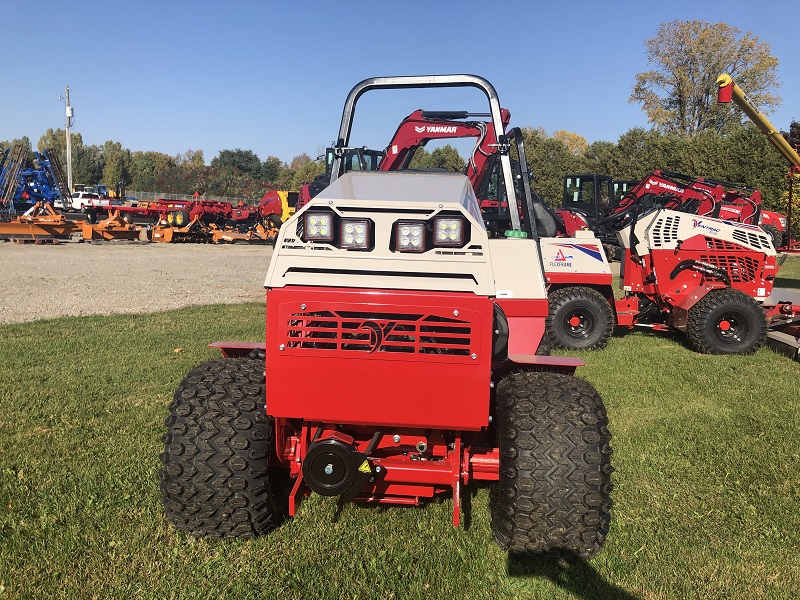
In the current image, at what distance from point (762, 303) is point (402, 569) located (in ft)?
24.6

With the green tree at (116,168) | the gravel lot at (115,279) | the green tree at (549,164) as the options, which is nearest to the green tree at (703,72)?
the green tree at (549,164)

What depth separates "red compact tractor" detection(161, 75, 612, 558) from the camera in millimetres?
2826

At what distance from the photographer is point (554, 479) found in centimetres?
295

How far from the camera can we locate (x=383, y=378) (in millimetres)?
2826

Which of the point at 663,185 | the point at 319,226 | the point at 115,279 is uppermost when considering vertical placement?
the point at 663,185

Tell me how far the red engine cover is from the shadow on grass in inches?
31.3

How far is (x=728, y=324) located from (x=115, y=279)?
39.1 ft

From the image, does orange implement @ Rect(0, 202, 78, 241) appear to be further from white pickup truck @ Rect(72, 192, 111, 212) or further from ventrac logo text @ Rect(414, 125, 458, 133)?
ventrac logo text @ Rect(414, 125, 458, 133)

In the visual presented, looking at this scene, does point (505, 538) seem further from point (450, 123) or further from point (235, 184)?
point (235, 184)

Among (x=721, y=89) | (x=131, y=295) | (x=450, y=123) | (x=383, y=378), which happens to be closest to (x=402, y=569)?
(x=383, y=378)

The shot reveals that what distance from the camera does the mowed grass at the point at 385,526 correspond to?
296cm

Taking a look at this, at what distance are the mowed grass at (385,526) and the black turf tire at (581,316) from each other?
219 cm

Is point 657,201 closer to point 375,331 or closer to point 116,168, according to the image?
point 375,331

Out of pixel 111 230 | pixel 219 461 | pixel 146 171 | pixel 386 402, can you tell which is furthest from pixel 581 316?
pixel 146 171
